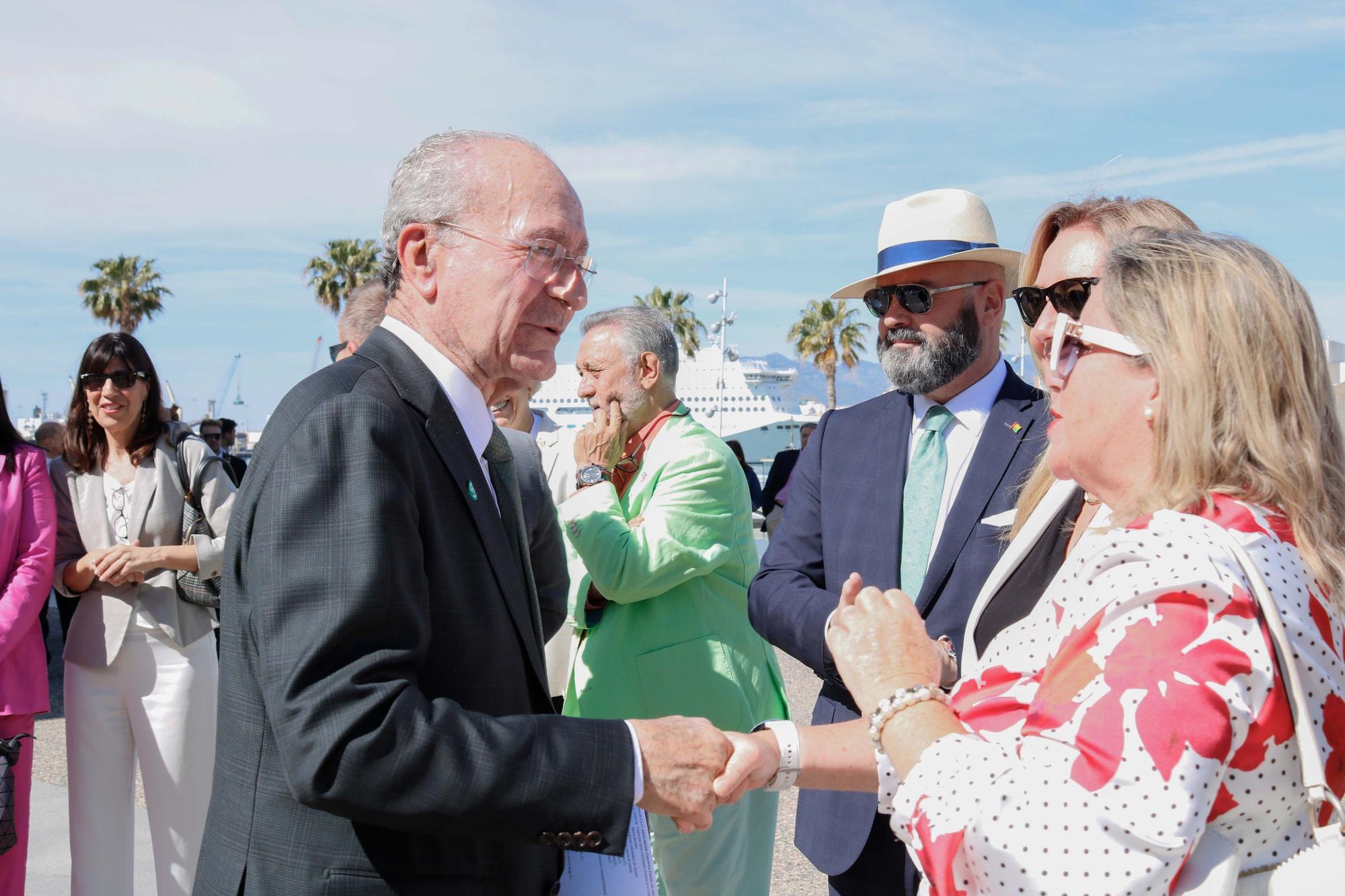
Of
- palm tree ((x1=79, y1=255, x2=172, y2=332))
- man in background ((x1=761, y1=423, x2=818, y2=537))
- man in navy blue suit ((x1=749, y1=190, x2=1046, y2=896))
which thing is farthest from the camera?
palm tree ((x1=79, y1=255, x2=172, y2=332))

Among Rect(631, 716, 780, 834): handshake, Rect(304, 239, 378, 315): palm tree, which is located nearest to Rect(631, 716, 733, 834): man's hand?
Rect(631, 716, 780, 834): handshake

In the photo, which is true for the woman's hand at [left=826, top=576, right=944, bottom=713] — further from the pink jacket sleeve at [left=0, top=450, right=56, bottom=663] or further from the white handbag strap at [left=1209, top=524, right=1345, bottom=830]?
the pink jacket sleeve at [left=0, top=450, right=56, bottom=663]

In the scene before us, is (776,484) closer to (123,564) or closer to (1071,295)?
(123,564)

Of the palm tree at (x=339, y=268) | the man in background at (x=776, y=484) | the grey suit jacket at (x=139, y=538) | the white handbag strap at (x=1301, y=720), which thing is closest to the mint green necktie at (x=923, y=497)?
the white handbag strap at (x=1301, y=720)

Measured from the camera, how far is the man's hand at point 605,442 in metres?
4.05

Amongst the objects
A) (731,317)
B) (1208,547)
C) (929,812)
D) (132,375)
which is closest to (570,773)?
(929,812)

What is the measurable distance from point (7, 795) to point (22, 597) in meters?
0.74

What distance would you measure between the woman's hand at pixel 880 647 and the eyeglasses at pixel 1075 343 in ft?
1.71

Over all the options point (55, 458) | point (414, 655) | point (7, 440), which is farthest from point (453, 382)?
point (55, 458)

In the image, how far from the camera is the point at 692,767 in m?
1.90

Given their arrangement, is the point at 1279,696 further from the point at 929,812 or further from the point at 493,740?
the point at 493,740

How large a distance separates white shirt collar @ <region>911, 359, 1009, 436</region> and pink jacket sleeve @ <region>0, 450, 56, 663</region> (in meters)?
3.40

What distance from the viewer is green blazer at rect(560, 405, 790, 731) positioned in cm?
358

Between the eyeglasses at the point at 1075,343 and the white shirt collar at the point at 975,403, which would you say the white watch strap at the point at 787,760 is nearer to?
the eyeglasses at the point at 1075,343
